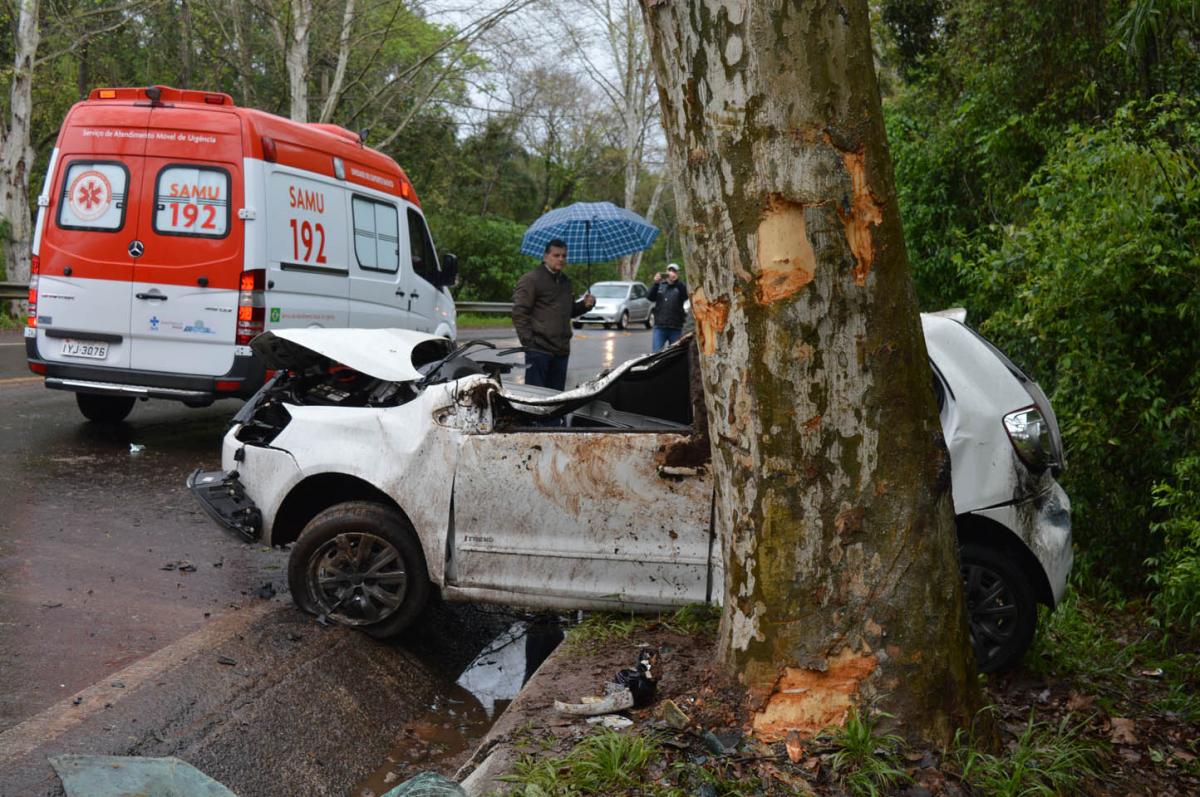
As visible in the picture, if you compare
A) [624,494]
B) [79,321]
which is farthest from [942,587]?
[79,321]

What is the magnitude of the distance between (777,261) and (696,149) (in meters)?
0.41

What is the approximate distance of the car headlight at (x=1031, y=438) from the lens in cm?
459

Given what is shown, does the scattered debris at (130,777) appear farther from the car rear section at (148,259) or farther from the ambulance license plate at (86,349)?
the ambulance license plate at (86,349)

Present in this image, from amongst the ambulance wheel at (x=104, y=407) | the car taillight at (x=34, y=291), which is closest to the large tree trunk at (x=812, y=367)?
the car taillight at (x=34, y=291)

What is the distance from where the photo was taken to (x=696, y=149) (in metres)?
3.18

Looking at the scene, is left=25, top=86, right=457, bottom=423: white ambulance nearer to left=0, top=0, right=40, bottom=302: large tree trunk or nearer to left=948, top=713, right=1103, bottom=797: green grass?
left=948, top=713, right=1103, bottom=797: green grass

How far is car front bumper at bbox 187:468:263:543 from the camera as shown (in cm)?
532

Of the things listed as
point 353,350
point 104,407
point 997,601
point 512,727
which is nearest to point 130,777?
point 512,727

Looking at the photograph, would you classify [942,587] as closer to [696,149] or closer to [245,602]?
[696,149]

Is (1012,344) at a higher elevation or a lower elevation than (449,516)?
higher

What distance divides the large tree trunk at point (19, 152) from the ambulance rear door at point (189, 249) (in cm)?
1277

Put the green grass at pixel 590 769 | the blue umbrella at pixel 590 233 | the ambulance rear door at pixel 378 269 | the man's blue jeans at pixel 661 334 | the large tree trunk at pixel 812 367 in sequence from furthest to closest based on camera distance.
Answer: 1. the man's blue jeans at pixel 661 334
2. the blue umbrella at pixel 590 233
3. the ambulance rear door at pixel 378 269
4. the green grass at pixel 590 769
5. the large tree trunk at pixel 812 367

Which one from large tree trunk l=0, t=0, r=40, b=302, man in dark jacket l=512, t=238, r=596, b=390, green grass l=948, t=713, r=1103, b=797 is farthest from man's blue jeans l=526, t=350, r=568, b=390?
large tree trunk l=0, t=0, r=40, b=302

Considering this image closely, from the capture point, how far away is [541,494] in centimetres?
480
